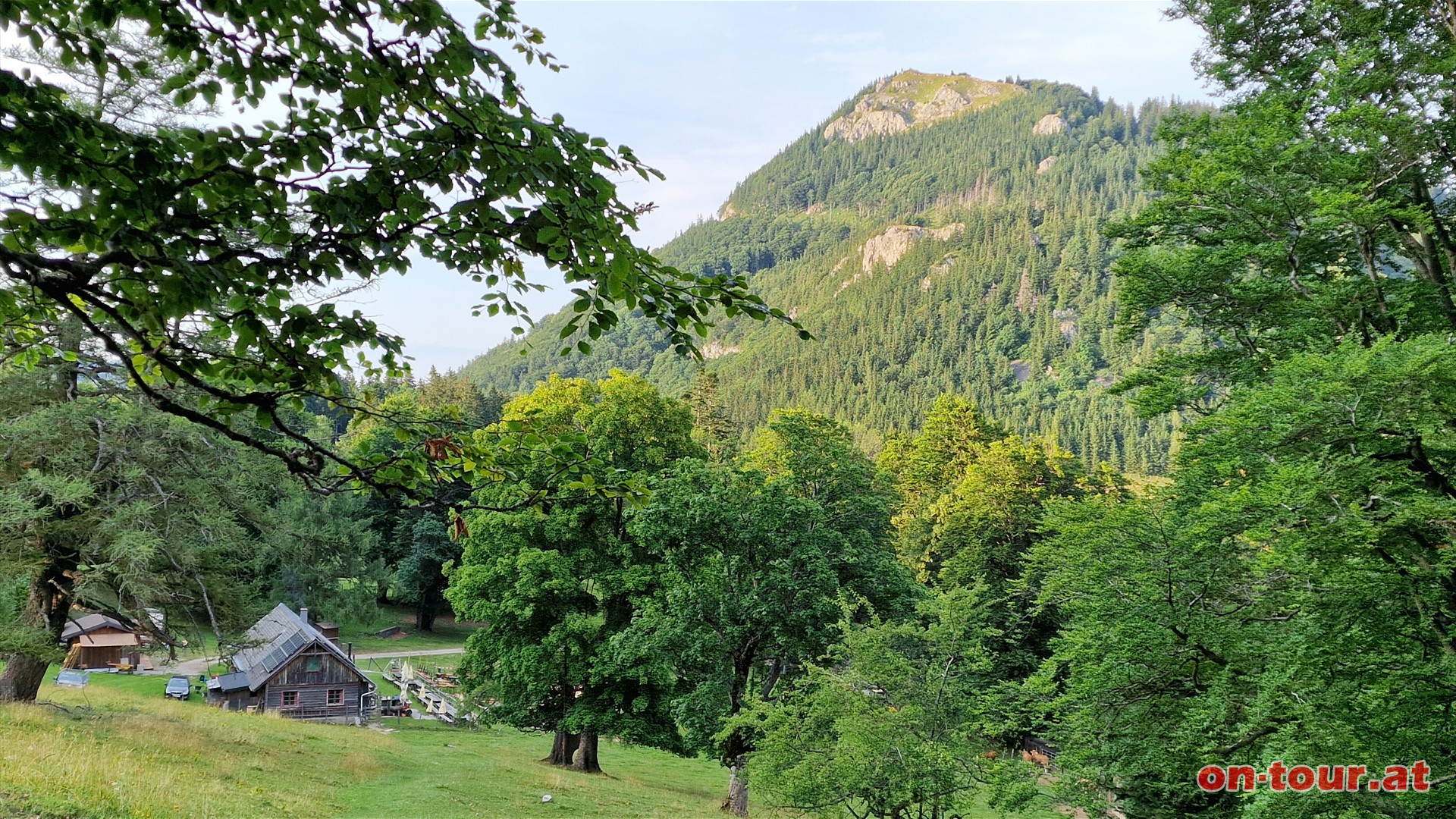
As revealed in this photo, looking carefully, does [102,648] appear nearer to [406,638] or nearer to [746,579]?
[406,638]

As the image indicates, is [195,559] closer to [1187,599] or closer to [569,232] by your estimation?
[569,232]

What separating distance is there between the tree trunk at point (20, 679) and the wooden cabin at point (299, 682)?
59.5 ft

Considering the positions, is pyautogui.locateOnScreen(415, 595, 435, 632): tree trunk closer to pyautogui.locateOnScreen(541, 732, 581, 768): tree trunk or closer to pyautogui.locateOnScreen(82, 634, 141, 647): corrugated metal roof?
pyautogui.locateOnScreen(82, 634, 141, 647): corrugated metal roof

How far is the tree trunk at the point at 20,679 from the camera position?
13945mm

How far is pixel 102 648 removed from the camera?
118 feet

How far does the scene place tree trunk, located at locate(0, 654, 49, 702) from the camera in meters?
13.9

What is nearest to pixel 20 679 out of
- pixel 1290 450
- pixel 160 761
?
pixel 160 761

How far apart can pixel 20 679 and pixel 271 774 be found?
480cm

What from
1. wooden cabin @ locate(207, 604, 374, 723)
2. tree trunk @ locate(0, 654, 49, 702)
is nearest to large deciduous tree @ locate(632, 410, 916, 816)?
tree trunk @ locate(0, 654, 49, 702)

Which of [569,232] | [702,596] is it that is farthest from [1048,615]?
[569,232]

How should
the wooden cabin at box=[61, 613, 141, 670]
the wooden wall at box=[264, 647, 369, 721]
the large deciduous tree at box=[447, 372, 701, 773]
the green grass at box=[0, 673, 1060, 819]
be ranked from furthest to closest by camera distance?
the wooden cabin at box=[61, 613, 141, 670], the wooden wall at box=[264, 647, 369, 721], the large deciduous tree at box=[447, 372, 701, 773], the green grass at box=[0, 673, 1060, 819]

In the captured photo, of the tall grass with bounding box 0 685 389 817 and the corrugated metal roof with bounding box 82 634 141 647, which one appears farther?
the corrugated metal roof with bounding box 82 634 141 647

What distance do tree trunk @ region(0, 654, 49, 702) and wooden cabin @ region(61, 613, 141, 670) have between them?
2484 centimetres

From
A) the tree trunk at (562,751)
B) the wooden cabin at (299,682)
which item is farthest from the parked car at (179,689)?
the tree trunk at (562,751)
